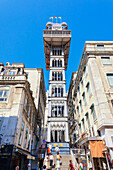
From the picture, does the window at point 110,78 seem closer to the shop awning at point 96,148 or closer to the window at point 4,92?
the shop awning at point 96,148

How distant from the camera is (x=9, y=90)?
55.8 feet

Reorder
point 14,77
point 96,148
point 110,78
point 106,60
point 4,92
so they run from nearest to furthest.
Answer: point 96,148 → point 4,92 → point 110,78 → point 14,77 → point 106,60

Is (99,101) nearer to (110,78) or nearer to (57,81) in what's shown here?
(110,78)

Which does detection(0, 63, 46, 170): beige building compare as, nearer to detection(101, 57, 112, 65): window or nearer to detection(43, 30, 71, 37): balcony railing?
detection(101, 57, 112, 65): window

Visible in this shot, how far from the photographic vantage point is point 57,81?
31109mm

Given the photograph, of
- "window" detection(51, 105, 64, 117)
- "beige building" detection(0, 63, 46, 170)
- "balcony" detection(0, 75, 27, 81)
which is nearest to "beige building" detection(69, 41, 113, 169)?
"window" detection(51, 105, 64, 117)

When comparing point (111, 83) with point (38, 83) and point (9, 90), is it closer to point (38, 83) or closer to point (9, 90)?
point (9, 90)

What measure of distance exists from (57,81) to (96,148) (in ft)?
66.2

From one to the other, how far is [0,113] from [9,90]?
3.49m

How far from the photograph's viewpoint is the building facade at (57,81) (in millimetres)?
24672

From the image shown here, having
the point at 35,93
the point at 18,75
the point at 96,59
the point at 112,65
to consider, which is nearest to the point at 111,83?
the point at 112,65

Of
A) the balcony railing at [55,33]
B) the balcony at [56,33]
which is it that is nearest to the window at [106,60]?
the balcony at [56,33]

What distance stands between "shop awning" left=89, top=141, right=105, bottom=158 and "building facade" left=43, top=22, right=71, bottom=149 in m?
10.5

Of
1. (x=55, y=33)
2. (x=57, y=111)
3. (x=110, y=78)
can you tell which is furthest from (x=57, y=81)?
(x=55, y=33)
